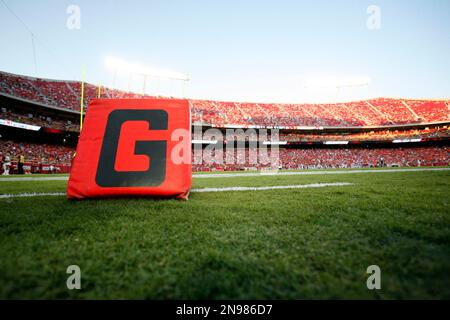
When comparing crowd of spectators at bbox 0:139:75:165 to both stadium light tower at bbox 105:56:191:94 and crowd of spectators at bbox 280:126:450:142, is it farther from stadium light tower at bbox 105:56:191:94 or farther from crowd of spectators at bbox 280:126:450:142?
crowd of spectators at bbox 280:126:450:142

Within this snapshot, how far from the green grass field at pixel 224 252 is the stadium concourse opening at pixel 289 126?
21.2m

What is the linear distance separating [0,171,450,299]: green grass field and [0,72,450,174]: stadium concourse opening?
69.6 ft

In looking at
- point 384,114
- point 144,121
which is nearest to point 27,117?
point 144,121

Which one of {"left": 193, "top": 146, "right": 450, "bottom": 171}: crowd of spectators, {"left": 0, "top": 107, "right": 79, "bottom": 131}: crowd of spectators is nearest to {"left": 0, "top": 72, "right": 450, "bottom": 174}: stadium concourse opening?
{"left": 0, "top": 107, "right": 79, "bottom": 131}: crowd of spectators

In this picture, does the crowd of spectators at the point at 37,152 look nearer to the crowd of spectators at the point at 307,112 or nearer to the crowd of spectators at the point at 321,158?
the crowd of spectators at the point at 307,112

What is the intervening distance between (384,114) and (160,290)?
1593 inches

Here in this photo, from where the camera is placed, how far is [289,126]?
30188mm

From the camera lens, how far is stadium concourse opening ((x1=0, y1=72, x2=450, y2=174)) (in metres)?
19.7

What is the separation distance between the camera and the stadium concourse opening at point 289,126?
19.7m

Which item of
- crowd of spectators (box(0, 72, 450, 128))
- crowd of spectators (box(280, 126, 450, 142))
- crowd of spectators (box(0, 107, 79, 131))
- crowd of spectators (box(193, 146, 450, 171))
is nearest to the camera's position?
crowd of spectators (box(0, 107, 79, 131))

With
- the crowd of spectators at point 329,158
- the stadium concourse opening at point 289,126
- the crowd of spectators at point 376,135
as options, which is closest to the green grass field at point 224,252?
the stadium concourse opening at point 289,126

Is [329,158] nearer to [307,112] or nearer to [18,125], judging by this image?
[307,112]
